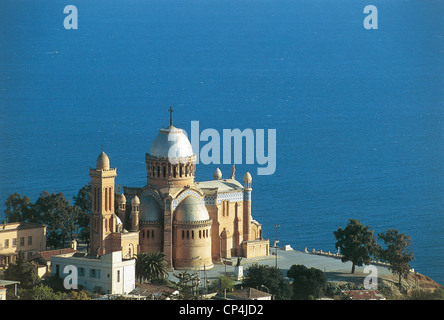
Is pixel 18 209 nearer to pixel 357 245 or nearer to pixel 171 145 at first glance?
pixel 171 145

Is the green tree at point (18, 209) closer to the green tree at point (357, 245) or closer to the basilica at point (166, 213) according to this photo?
the basilica at point (166, 213)

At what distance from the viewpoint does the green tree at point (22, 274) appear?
306 feet

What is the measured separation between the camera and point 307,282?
97.6m

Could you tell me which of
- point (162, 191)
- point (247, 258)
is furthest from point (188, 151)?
point (247, 258)

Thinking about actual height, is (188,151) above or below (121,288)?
above

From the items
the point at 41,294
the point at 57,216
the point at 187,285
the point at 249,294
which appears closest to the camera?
the point at 41,294

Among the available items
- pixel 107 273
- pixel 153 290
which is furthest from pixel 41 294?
pixel 153 290

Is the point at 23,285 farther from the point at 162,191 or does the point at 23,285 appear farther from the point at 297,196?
the point at 297,196

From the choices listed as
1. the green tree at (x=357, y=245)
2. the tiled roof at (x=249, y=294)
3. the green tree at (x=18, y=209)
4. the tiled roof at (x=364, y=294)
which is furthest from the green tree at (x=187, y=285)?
the green tree at (x=18, y=209)

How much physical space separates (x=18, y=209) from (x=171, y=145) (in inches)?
710

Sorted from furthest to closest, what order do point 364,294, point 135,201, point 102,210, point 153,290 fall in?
point 135,201
point 102,210
point 364,294
point 153,290

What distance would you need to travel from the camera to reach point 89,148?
7279 inches

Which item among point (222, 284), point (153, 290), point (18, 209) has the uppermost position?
point (18, 209)
